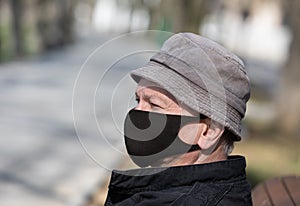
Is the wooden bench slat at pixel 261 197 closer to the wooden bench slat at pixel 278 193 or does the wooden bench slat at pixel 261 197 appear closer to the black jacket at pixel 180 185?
the wooden bench slat at pixel 278 193

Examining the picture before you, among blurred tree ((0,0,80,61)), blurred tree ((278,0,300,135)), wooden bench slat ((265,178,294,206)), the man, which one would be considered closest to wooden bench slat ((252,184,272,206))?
wooden bench slat ((265,178,294,206))

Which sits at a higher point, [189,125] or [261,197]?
[189,125]

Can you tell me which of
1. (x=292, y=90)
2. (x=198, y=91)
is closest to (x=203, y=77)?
(x=198, y=91)

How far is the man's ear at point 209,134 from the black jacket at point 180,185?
0.07 metres

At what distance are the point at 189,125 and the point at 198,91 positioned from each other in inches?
4.7

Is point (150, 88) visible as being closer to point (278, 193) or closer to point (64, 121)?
point (278, 193)

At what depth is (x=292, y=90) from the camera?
12047 mm

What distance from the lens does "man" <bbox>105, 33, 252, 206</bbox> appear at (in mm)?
2061

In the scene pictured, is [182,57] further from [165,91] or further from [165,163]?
[165,163]

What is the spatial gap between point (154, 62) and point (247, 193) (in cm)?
54

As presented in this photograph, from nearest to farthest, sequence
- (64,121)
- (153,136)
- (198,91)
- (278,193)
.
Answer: (198,91) → (153,136) → (278,193) → (64,121)

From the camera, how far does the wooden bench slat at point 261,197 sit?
122 inches

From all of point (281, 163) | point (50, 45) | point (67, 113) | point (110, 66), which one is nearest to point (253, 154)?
point (281, 163)

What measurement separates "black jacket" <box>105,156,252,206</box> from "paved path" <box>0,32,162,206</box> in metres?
0.37
